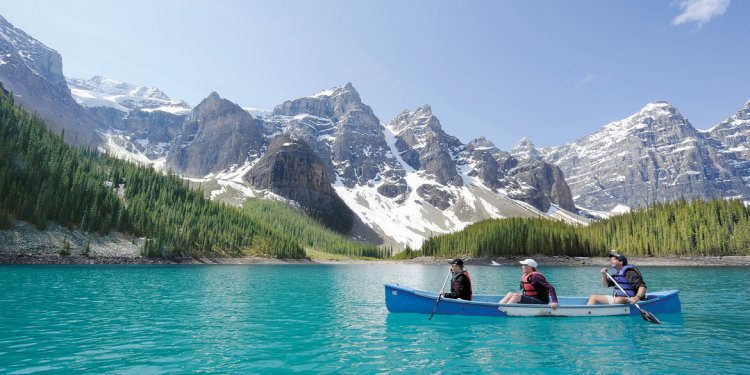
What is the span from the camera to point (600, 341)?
19703 mm

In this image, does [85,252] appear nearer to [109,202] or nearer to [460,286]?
[109,202]

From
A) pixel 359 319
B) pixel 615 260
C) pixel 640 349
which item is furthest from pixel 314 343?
pixel 615 260

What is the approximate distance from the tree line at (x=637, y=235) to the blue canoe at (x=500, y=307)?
432 feet

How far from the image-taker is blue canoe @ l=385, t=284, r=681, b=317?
2503 cm

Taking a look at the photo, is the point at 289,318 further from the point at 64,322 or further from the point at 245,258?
the point at 245,258

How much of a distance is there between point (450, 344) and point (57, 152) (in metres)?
155

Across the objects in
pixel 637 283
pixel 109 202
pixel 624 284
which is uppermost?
pixel 109 202

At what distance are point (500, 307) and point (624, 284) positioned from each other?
8.58 m

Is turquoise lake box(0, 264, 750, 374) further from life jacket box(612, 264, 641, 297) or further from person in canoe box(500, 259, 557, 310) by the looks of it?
life jacket box(612, 264, 641, 297)

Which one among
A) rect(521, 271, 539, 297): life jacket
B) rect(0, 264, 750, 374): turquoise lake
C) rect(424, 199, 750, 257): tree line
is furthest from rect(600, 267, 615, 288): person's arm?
rect(424, 199, 750, 257): tree line

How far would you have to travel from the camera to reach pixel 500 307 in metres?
25.2

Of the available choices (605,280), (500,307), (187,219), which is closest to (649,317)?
(605,280)

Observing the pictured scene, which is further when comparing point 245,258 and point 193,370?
point 245,258

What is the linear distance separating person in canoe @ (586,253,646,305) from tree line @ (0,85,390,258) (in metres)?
109
